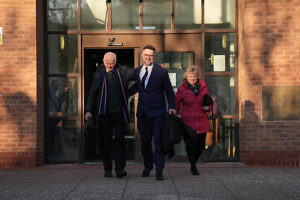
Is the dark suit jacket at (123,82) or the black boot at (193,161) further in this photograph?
the black boot at (193,161)

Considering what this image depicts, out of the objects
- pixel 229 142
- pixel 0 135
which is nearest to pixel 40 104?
pixel 0 135

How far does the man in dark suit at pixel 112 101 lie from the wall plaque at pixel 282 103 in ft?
8.61

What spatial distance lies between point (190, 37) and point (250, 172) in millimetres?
2727

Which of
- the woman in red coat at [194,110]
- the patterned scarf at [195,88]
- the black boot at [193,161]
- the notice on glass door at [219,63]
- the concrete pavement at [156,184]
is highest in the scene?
the notice on glass door at [219,63]

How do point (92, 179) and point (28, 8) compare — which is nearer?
point (92, 179)

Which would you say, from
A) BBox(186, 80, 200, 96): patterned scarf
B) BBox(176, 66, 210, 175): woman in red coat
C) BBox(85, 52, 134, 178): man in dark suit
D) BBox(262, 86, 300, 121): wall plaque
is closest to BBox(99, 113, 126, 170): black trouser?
BBox(85, 52, 134, 178): man in dark suit

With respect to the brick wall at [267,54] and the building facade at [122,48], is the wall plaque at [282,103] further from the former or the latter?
the building facade at [122,48]

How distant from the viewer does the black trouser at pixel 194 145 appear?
23.6 ft

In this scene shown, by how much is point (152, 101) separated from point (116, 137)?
774 millimetres

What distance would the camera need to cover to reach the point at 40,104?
8453 millimetres

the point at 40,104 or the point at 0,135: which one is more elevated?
the point at 40,104

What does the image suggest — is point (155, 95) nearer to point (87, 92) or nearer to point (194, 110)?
point (194, 110)

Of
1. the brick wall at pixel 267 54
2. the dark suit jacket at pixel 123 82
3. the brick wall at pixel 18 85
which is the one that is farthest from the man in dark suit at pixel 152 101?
the brick wall at pixel 18 85

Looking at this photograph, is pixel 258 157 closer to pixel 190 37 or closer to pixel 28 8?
pixel 190 37
